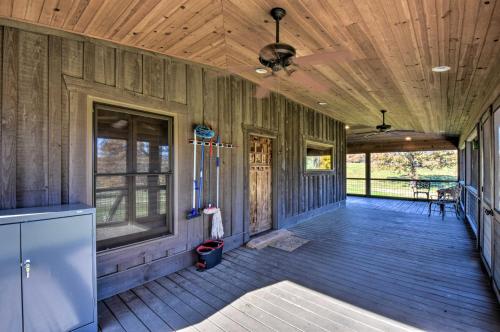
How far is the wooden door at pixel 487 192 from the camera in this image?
3182mm

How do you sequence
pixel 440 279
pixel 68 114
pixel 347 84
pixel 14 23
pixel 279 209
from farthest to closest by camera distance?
pixel 279 209 → pixel 347 84 → pixel 440 279 → pixel 68 114 → pixel 14 23

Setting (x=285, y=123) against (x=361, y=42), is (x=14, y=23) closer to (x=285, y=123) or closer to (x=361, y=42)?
(x=361, y=42)

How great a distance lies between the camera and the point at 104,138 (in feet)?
9.28

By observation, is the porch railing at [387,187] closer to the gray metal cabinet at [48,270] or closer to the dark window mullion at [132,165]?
the dark window mullion at [132,165]

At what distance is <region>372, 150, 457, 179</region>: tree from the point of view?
16.8 meters

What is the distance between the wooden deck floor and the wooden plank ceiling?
243 cm

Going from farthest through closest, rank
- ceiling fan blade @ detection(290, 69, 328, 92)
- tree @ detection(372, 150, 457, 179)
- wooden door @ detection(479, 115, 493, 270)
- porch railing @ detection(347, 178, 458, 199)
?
tree @ detection(372, 150, 457, 179), porch railing @ detection(347, 178, 458, 199), wooden door @ detection(479, 115, 493, 270), ceiling fan blade @ detection(290, 69, 328, 92)

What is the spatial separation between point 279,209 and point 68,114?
426 centimetres

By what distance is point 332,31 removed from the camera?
247 centimetres

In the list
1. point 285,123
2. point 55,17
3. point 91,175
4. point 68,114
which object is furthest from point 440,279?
point 55,17

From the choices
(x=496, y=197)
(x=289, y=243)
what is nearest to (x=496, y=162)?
(x=496, y=197)

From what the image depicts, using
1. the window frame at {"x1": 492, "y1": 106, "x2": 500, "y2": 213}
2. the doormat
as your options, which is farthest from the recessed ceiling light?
the doormat

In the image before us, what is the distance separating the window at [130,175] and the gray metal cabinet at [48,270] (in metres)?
0.73

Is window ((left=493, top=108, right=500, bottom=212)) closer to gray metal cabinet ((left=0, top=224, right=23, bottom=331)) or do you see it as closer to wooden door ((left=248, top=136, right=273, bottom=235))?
wooden door ((left=248, top=136, right=273, bottom=235))
